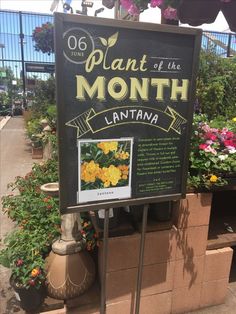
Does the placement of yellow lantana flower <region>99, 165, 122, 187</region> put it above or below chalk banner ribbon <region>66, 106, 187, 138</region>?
below

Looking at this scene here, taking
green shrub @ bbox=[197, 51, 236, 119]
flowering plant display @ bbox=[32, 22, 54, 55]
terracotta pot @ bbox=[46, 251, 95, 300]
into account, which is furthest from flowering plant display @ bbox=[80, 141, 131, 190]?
flowering plant display @ bbox=[32, 22, 54, 55]

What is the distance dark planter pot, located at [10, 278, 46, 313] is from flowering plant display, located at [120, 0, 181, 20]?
6.28ft

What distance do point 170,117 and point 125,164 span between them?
0.36 m

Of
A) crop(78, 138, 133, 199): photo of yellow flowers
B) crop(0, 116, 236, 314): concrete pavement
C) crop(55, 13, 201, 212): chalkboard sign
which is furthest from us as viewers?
crop(0, 116, 236, 314): concrete pavement

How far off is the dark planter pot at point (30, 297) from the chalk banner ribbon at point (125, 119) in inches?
50.2

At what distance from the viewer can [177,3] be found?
5.16ft

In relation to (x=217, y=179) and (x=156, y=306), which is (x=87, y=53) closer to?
(x=217, y=179)

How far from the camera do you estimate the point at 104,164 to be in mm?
1617

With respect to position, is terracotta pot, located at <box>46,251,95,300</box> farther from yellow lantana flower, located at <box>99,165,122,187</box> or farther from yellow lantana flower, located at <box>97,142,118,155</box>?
yellow lantana flower, located at <box>97,142,118,155</box>

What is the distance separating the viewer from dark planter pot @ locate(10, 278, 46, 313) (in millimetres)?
2152

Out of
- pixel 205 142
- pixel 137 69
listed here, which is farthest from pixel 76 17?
pixel 205 142

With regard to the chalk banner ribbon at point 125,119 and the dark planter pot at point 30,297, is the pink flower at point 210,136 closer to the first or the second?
the chalk banner ribbon at point 125,119

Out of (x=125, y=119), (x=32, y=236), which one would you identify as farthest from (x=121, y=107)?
(x=32, y=236)

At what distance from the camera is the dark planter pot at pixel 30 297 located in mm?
2152
